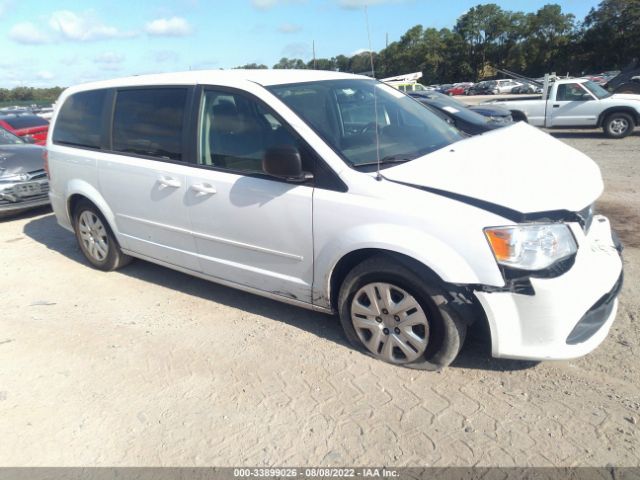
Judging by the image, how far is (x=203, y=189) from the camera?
386cm

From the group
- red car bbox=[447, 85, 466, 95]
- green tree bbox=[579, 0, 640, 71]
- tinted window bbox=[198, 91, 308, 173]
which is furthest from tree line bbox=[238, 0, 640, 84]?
tinted window bbox=[198, 91, 308, 173]

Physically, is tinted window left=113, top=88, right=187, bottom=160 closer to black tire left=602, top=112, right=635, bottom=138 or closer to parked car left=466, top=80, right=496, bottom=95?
black tire left=602, top=112, right=635, bottom=138

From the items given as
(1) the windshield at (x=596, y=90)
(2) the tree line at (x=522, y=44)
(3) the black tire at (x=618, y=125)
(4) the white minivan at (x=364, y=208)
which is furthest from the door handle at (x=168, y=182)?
(2) the tree line at (x=522, y=44)

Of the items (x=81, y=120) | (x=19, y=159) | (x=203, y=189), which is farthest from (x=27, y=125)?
(x=203, y=189)

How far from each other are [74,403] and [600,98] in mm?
14136

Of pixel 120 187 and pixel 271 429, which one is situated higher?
pixel 120 187

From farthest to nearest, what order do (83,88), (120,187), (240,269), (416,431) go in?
(83,88)
(120,187)
(240,269)
(416,431)

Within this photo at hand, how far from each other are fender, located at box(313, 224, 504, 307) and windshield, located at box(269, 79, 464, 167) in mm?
508

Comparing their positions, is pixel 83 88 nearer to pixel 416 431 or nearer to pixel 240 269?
pixel 240 269

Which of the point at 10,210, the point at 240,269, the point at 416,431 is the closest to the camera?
the point at 416,431

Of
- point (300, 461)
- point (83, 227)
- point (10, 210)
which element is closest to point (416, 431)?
point (300, 461)

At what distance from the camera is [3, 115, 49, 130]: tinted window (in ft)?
42.5

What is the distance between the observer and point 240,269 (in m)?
3.88

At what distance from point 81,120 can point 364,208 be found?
337cm
